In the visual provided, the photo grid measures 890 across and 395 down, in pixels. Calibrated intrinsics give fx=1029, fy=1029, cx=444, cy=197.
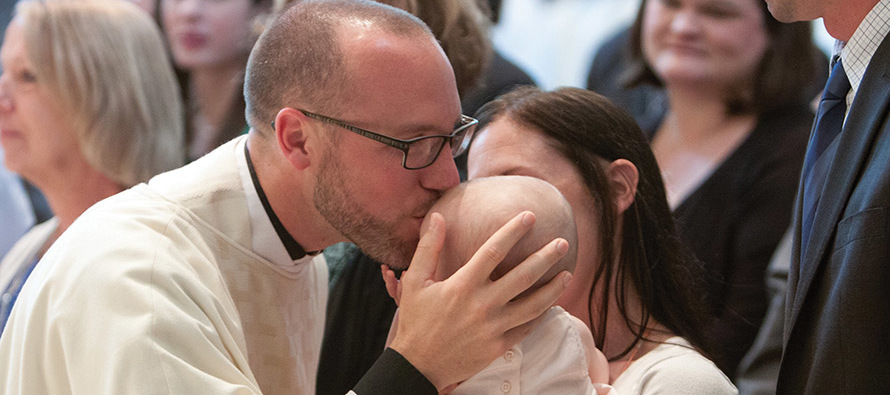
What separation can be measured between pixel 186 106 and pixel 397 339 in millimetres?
2954

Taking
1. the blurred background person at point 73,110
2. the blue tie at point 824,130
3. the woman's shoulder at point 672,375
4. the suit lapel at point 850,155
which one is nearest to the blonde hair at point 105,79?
the blurred background person at point 73,110

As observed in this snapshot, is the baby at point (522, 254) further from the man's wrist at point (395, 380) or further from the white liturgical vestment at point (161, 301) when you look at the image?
the white liturgical vestment at point (161, 301)

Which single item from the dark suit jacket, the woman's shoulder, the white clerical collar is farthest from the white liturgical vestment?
the dark suit jacket

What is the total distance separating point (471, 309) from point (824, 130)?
0.87 m

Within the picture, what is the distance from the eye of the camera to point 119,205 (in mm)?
1966

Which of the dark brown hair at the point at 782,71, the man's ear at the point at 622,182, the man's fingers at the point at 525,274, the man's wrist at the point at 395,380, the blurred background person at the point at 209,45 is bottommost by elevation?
the blurred background person at the point at 209,45

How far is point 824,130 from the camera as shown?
2160 millimetres

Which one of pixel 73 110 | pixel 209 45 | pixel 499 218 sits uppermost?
pixel 499 218

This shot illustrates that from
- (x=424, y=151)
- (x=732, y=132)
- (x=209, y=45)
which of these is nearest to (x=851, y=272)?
(x=424, y=151)

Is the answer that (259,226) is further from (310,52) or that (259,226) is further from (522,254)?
(522,254)

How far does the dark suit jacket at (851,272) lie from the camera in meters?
1.71

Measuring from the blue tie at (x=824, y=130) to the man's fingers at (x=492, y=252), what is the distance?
62cm

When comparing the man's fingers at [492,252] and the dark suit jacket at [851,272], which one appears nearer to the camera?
the dark suit jacket at [851,272]

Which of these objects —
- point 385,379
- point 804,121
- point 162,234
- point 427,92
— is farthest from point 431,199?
point 804,121
